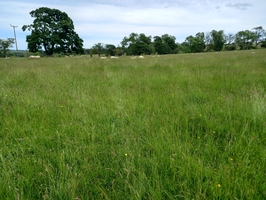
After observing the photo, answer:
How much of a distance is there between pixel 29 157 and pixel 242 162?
6.86 ft

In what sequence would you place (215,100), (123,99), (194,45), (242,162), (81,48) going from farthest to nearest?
(194,45)
(81,48)
(123,99)
(215,100)
(242,162)

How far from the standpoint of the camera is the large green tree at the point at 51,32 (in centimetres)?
3569

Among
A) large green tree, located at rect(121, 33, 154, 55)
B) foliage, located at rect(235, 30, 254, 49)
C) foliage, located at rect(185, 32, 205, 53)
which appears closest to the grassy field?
large green tree, located at rect(121, 33, 154, 55)

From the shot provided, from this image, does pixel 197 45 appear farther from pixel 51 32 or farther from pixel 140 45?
pixel 51 32

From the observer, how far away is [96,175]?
1405 millimetres

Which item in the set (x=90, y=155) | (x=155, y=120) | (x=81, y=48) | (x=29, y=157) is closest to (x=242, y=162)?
(x=155, y=120)

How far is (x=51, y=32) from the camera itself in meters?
37.1

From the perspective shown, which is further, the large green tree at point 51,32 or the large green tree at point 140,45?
the large green tree at point 140,45

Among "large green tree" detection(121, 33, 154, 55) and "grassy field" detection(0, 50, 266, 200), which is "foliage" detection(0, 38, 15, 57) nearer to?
"large green tree" detection(121, 33, 154, 55)

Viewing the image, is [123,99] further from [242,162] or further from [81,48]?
[81,48]

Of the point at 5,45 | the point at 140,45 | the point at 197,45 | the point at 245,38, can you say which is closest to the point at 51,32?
the point at 5,45

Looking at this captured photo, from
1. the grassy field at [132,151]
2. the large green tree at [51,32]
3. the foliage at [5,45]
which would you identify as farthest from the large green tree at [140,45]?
the grassy field at [132,151]

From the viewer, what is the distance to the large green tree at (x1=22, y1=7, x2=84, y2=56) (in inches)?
1405

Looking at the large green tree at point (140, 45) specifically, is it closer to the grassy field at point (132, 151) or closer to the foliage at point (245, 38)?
the foliage at point (245, 38)
